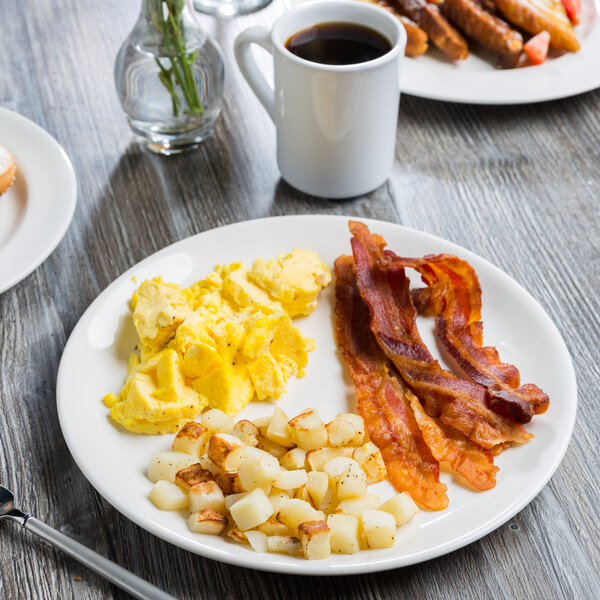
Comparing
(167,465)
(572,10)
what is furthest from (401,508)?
(572,10)

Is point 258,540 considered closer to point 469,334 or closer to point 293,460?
point 293,460

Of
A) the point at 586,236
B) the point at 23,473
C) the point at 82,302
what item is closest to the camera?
the point at 23,473

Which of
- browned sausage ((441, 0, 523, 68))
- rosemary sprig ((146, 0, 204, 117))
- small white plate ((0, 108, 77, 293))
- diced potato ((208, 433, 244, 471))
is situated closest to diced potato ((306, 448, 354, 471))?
diced potato ((208, 433, 244, 471))

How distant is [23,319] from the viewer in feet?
5.75

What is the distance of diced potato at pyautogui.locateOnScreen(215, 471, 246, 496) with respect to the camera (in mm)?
1283

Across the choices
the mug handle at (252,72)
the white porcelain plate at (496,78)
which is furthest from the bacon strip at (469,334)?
the white porcelain plate at (496,78)

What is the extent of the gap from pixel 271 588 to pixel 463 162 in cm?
130

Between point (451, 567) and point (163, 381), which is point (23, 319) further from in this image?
point (451, 567)

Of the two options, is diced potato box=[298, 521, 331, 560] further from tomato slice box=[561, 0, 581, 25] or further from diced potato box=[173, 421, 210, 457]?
tomato slice box=[561, 0, 581, 25]

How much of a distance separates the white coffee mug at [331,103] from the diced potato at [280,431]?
77 centimetres

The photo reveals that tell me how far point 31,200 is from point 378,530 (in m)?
1.14

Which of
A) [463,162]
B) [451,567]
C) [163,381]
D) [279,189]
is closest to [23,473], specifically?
[163,381]

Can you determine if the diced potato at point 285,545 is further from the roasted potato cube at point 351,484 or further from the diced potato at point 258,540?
the roasted potato cube at point 351,484

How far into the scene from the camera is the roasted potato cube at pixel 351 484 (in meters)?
1.28
